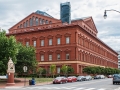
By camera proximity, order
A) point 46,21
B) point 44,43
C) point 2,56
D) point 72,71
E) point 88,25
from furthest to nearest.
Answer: point 88,25 → point 46,21 → point 44,43 → point 72,71 → point 2,56

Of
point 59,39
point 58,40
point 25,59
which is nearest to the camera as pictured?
point 25,59

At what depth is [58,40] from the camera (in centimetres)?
7738

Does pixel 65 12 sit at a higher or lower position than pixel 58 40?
higher

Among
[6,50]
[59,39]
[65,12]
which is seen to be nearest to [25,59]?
[6,50]

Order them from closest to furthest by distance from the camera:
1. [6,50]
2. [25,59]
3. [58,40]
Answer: [6,50], [25,59], [58,40]

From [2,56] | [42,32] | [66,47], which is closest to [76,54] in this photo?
[66,47]

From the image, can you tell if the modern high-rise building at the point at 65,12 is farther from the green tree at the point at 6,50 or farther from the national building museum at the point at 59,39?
the green tree at the point at 6,50

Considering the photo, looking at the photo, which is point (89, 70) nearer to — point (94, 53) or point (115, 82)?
point (94, 53)

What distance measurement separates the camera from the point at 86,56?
82750 millimetres

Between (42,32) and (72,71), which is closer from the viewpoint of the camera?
(72,71)

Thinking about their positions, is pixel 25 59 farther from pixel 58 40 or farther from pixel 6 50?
pixel 58 40

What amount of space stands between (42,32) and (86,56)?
17.1 m

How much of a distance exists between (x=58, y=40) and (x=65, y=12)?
14.5 m

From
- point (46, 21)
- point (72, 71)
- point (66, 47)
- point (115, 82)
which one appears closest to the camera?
point (115, 82)
